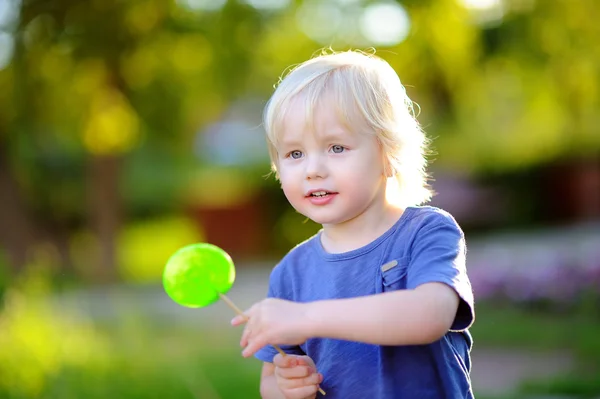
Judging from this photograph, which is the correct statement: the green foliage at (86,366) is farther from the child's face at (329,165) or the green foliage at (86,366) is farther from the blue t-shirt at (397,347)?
the child's face at (329,165)

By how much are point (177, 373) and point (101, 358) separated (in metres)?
0.49

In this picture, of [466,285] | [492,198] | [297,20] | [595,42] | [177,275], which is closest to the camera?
[466,285]

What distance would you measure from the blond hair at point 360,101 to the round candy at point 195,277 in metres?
0.31

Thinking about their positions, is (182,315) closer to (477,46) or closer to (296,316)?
(477,46)

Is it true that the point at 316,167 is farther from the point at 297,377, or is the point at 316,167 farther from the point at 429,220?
the point at 297,377

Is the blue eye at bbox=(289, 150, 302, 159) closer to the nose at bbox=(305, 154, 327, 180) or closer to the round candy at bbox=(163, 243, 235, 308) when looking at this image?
the nose at bbox=(305, 154, 327, 180)

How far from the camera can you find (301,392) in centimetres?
197

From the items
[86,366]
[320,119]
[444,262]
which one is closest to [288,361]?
[444,262]

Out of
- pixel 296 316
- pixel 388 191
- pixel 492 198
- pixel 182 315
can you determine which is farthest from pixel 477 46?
pixel 492 198

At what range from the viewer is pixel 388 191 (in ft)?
7.06

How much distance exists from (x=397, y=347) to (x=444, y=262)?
249 mm

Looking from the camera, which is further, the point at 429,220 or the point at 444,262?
the point at 429,220

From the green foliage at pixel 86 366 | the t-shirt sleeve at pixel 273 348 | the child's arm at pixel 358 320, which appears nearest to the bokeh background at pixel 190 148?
the green foliage at pixel 86 366

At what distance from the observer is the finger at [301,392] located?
1971 millimetres
